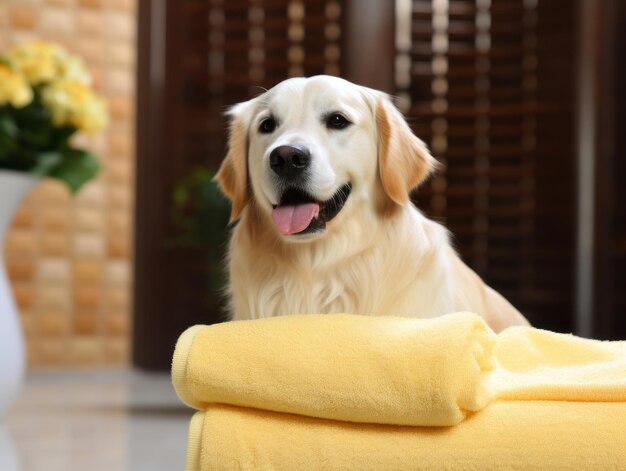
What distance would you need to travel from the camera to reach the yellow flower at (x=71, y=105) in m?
1.99

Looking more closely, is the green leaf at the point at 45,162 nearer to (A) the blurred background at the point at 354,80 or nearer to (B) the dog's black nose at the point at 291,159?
(A) the blurred background at the point at 354,80

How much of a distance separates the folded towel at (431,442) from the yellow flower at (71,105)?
4.74ft

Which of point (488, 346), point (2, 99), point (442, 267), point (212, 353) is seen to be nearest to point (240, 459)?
point (212, 353)

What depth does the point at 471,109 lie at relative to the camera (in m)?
2.92

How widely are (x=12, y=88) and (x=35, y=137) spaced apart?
0.17 metres

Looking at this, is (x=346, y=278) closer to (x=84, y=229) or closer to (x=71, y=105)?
(x=71, y=105)

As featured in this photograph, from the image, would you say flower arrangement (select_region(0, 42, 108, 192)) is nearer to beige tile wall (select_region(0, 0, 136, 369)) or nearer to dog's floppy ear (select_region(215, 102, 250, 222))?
dog's floppy ear (select_region(215, 102, 250, 222))

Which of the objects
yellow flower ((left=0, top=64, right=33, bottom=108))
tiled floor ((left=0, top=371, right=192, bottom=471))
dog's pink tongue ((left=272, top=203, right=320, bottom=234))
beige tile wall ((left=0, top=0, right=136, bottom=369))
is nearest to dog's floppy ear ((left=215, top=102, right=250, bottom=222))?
dog's pink tongue ((left=272, top=203, right=320, bottom=234))

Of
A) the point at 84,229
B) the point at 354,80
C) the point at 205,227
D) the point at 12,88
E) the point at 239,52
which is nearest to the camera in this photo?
the point at 12,88

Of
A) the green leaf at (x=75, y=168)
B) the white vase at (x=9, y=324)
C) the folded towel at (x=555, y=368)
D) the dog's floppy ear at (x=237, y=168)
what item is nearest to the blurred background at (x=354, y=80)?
the green leaf at (x=75, y=168)

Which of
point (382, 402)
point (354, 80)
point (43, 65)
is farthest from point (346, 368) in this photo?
point (354, 80)

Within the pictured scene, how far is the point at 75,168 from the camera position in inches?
80.4

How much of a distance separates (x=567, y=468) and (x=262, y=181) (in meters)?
0.42

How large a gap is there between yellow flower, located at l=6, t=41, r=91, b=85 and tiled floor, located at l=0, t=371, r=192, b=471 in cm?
86
